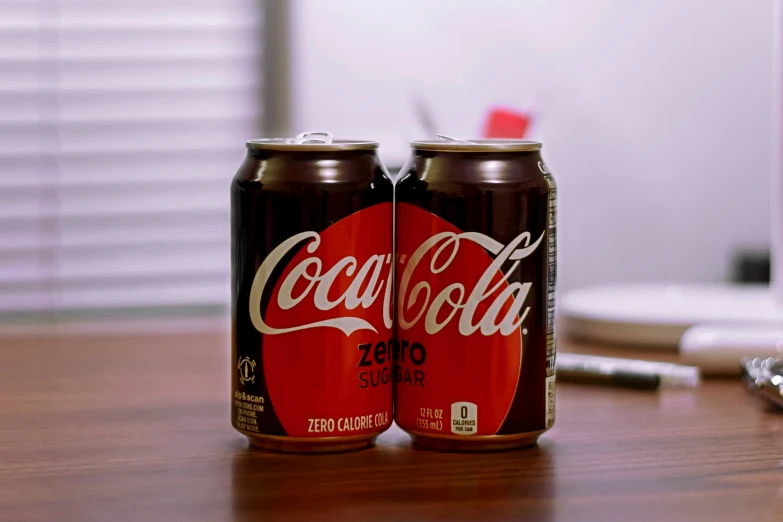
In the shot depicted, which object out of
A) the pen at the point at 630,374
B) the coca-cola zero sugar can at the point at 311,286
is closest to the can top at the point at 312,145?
the coca-cola zero sugar can at the point at 311,286

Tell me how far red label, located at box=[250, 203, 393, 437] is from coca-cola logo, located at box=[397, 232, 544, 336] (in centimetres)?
4

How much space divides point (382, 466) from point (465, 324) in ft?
0.32

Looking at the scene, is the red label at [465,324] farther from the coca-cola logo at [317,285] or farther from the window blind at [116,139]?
the window blind at [116,139]

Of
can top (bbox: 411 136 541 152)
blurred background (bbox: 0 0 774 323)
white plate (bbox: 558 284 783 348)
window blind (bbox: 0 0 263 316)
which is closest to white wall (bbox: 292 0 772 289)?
blurred background (bbox: 0 0 774 323)

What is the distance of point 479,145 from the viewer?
0.69 m

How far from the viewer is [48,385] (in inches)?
37.9

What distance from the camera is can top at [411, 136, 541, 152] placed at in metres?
0.69

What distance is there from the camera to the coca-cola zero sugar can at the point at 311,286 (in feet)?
2.26

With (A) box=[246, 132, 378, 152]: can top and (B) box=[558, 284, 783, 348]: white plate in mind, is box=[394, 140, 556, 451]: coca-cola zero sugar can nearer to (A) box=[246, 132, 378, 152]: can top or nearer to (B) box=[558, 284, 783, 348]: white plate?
(A) box=[246, 132, 378, 152]: can top

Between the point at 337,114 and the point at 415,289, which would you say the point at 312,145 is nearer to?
the point at 415,289

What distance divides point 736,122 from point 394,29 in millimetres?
554

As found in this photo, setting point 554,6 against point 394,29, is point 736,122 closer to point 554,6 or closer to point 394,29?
point 554,6

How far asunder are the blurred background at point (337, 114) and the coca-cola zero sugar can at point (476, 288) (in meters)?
0.98

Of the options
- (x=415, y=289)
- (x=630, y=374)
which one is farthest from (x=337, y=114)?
(x=415, y=289)
